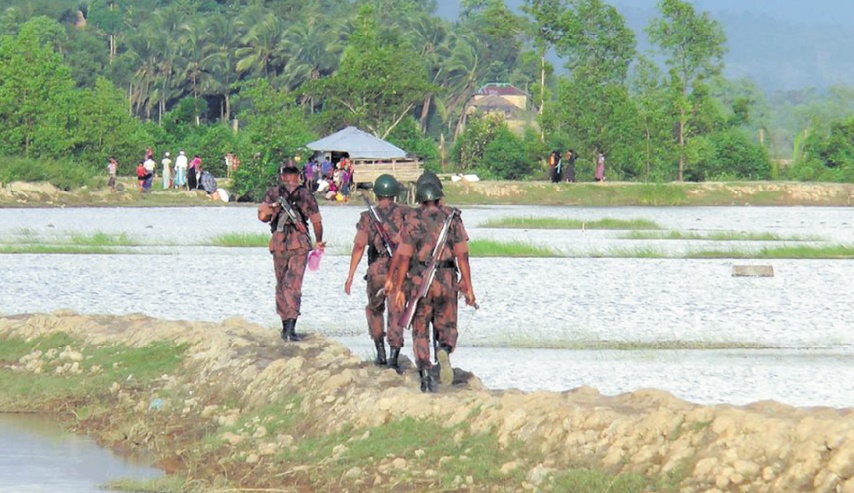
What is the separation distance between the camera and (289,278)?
13.2m

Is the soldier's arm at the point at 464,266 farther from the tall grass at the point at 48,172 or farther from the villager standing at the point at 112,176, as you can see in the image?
the villager standing at the point at 112,176

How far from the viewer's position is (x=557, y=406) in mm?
9633

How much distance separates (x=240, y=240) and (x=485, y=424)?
21.2 meters

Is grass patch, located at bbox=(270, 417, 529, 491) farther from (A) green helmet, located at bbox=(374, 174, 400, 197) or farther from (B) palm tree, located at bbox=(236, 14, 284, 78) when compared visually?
(B) palm tree, located at bbox=(236, 14, 284, 78)

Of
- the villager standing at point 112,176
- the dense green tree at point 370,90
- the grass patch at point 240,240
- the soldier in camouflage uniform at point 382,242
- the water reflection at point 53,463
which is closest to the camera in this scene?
the water reflection at point 53,463

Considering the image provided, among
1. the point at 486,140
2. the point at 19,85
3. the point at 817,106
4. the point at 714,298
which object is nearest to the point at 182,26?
the point at 486,140

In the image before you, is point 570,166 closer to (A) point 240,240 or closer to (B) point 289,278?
(A) point 240,240

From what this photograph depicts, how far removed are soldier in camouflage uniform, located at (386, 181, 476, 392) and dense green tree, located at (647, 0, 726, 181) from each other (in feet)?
161

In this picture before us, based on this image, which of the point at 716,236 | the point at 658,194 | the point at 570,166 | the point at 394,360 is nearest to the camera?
Answer: the point at 394,360

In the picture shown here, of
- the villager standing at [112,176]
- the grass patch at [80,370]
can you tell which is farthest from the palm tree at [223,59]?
the grass patch at [80,370]

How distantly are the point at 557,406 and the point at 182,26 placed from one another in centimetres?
9436

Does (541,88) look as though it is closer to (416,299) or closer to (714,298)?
(714,298)

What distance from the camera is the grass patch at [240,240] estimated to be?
2992 cm

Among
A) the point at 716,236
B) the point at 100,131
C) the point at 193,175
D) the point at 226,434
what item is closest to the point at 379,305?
the point at 226,434
